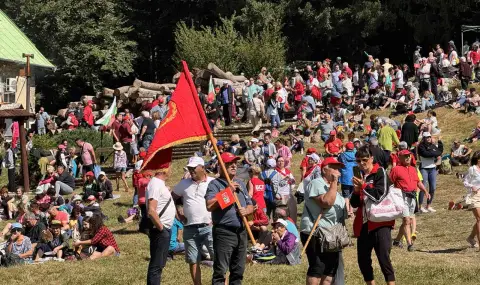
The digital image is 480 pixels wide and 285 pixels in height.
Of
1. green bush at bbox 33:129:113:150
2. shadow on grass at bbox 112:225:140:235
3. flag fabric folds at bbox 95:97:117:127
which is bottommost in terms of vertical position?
shadow on grass at bbox 112:225:140:235

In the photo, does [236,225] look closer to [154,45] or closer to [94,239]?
[94,239]

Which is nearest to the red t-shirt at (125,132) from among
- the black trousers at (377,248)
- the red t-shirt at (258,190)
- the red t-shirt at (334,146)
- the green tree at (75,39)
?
→ the red t-shirt at (334,146)

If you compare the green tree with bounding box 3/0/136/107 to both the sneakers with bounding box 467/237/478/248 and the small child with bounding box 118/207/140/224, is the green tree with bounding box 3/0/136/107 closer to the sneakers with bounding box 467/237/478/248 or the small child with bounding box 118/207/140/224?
the small child with bounding box 118/207/140/224

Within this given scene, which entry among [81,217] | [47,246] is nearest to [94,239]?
[47,246]

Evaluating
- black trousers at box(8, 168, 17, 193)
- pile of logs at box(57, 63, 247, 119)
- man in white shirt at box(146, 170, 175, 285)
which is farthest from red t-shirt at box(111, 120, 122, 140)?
man in white shirt at box(146, 170, 175, 285)

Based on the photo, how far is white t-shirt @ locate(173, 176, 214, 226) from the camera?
45.6 feet

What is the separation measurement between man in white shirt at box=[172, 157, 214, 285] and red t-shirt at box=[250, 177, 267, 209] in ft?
19.2

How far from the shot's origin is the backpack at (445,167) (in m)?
27.8

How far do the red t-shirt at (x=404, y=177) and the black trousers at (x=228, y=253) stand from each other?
475 cm

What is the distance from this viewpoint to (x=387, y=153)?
22.9m

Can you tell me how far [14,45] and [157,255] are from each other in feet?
135

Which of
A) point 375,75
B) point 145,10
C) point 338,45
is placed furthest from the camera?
point 145,10

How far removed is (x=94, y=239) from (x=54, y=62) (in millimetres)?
39813

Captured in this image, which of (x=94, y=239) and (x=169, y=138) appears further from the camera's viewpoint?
(x=94, y=239)
